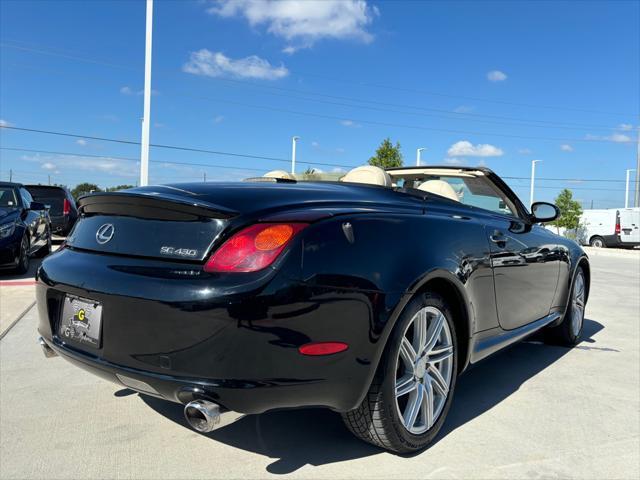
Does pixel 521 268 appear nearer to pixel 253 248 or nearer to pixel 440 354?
pixel 440 354

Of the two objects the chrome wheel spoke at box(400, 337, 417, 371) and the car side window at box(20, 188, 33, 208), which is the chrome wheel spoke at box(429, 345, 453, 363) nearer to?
the chrome wheel spoke at box(400, 337, 417, 371)

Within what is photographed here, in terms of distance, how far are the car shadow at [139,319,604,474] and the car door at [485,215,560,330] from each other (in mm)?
452

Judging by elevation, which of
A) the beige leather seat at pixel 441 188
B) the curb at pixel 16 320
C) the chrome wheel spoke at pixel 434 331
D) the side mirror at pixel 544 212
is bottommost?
the curb at pixel 16 320

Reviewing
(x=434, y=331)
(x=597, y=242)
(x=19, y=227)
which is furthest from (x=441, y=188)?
(x=597, y=242)

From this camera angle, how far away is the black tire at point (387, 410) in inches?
85.7

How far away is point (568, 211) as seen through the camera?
3609cm

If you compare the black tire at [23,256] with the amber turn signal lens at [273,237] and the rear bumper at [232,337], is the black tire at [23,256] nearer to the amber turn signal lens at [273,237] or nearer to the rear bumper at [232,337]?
the rear bumper at [232,337]

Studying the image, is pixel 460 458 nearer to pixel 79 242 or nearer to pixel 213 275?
pixel 213 275

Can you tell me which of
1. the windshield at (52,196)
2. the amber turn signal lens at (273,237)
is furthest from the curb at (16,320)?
the windshield at (52,196)

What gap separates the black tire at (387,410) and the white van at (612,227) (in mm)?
26733

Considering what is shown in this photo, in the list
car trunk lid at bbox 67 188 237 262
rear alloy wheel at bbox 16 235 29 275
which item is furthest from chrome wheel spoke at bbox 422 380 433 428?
rear alloy wheel at bbox 16 235 29 275

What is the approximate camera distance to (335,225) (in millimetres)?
2070

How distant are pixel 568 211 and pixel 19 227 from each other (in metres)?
35.8

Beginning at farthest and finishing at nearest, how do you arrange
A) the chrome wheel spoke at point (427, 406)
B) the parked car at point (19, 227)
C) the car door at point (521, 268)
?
the parked car at point (19, 227) < the car door at point (521, 268) < the chrome wheel spoke at point (427, 406)
